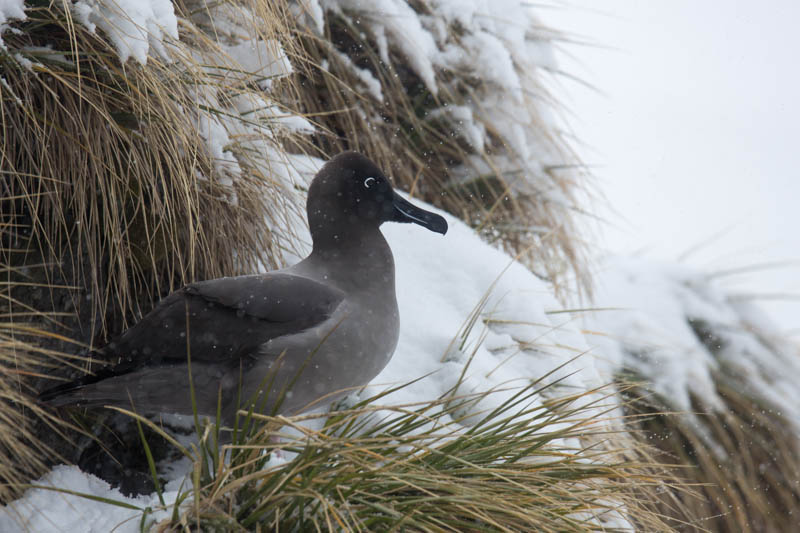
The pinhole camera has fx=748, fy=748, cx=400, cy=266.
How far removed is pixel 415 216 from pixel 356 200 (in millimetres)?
166

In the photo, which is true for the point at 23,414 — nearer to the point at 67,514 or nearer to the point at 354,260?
the point at 67,514

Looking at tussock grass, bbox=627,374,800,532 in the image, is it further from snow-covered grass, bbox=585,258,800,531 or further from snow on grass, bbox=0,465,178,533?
snow on grass, bbox=0,465,178,533

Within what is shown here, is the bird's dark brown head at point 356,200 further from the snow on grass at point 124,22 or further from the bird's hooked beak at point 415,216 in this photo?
the snow on grass at point 124,22

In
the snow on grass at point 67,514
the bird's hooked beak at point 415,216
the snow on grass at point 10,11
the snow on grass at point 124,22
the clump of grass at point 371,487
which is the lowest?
the snow on grass at point 67,514

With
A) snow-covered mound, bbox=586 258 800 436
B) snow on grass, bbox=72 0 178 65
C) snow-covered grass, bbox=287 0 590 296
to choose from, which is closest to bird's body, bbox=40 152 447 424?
snow on grass, bbox=72 0 178 65

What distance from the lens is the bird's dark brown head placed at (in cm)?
202

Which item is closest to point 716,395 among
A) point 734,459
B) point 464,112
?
point 734,459

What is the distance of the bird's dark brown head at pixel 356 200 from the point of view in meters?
2.02

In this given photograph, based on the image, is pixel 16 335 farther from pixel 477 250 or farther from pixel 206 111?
pixel 477 250

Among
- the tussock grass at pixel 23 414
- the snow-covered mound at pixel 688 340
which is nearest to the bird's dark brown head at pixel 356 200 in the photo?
the tussock grass at pixel 23 414

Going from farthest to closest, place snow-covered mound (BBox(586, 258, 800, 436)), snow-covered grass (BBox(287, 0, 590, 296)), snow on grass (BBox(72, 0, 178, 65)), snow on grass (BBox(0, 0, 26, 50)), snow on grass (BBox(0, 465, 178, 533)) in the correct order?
snow-covered mound (BBox(586, 258, 800, 436))
snow-covered grass (BBox(287, 0, 590, 296))
snow on grass (BBox(72, 0, 178, 65))
snow on grass (BBox(0, 0, 26, 50))
snow on grass (BBox(0, 465, 178, 533))

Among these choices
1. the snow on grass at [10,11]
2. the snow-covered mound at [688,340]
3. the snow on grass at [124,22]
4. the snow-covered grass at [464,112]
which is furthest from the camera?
the snow-covered mound at [688,340]

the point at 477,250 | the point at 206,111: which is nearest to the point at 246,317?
the point at 206,111

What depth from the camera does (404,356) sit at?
237 cm
